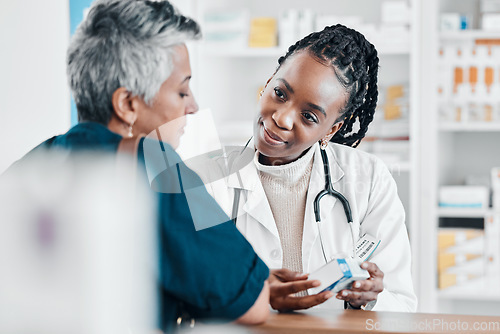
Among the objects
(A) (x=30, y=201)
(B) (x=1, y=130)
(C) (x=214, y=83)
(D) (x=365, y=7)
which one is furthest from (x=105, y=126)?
(D) (x=365, y=7)

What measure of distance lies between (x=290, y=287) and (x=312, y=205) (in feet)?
0.93

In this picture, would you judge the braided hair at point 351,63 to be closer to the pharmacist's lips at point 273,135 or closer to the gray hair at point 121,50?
the pharmacist's lips at point 273,135

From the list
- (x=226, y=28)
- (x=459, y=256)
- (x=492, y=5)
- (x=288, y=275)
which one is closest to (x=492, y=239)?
(x=459, y=256)

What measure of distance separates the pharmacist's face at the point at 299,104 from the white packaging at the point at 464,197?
57.3 inches

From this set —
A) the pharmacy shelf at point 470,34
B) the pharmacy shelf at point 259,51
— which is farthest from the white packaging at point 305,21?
the pharmacy shelf at point 470,34

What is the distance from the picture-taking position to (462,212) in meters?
2.25

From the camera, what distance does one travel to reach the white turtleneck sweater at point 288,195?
1.00 metres

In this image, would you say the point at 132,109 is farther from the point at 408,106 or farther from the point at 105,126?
the point at 408,106

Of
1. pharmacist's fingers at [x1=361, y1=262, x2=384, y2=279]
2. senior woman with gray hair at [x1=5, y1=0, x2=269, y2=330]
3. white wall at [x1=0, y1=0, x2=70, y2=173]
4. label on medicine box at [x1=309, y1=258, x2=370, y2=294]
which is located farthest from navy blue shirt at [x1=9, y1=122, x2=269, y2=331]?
white wall at [x1=0, y1=0, x2=70, y2=173]

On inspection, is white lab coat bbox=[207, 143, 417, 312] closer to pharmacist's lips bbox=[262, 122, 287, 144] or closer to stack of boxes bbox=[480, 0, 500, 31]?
pharmacist's lips bbox=[262, 122, 287, 144]

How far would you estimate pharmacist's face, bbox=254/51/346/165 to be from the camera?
0.92 meters

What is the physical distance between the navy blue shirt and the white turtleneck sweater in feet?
1.07

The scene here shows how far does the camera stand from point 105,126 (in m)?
0.70

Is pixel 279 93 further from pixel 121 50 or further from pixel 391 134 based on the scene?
pixel 391 134
